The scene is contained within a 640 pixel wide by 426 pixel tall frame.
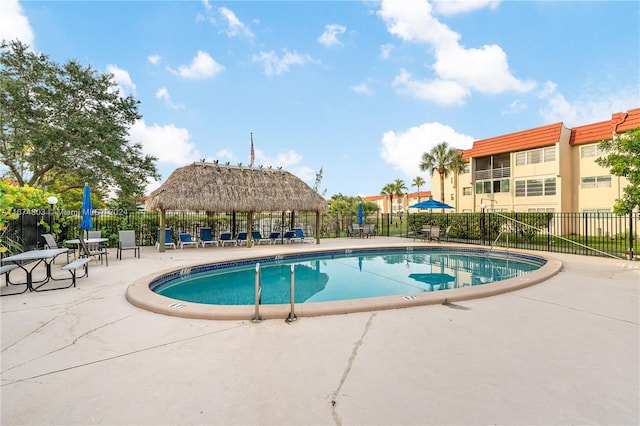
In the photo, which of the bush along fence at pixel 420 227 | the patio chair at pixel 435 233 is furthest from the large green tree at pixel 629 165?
the patio chair at pixel 435 233

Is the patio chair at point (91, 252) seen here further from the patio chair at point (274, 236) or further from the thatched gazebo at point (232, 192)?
the patio chair at point (274, 236)

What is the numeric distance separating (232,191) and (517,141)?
23.9 meters

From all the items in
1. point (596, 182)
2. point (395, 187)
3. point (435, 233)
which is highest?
point (395, 187)

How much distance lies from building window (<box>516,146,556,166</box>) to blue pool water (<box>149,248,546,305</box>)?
16.0 m

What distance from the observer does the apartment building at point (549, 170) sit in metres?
21.1

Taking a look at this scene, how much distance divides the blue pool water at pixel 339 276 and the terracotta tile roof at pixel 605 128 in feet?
54.1

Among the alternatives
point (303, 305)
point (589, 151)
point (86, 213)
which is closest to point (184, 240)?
point (86, 213)

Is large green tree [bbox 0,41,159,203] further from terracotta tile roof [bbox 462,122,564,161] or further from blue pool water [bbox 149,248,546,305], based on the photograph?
terracotta tile roof [bbox 462,122,564,161]

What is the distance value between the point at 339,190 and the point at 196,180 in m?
19.2

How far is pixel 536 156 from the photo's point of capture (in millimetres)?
24125

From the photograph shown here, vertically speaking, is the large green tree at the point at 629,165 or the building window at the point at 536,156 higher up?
the building window at the point at 536,156

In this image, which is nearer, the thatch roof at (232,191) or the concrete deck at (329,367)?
the concrete deck at (329,367)

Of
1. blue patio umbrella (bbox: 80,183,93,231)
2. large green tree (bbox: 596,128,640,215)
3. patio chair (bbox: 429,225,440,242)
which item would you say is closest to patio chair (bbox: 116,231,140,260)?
blue patio umbrella (bbox: 80,183,93,231)

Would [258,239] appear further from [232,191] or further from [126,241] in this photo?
[126,241]
